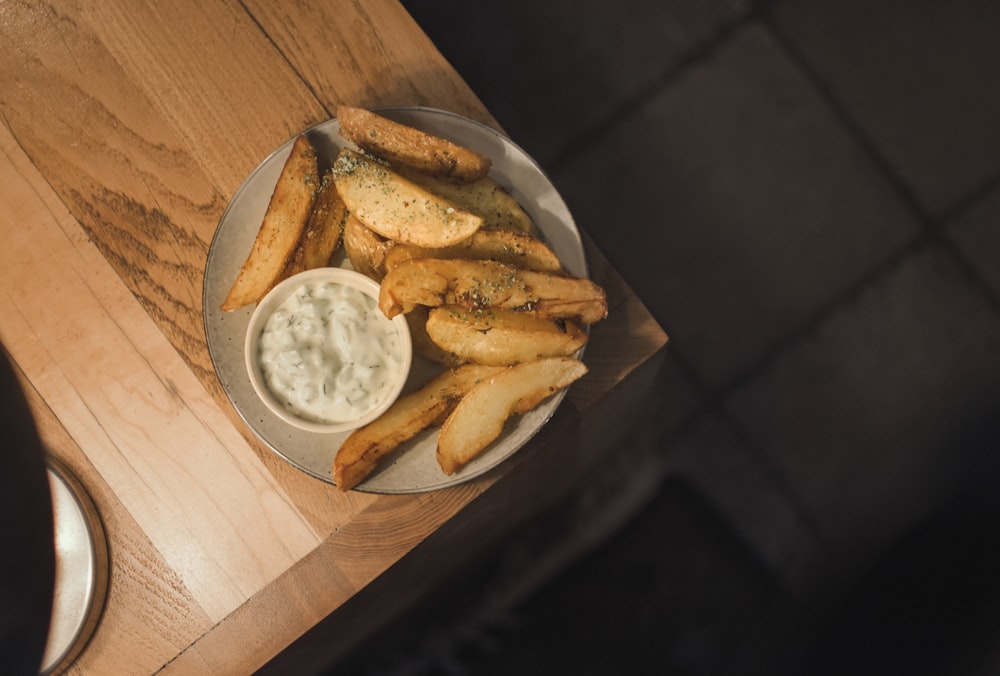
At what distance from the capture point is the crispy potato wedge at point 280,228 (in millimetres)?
1090

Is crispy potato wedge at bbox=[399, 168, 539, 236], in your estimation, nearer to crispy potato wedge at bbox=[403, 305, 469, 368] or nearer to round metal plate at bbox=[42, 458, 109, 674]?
crispy potato wedge at bbox=[403, 305, 469, 368]

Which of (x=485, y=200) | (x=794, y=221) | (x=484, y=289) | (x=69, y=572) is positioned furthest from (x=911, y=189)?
(x=69, y=572)

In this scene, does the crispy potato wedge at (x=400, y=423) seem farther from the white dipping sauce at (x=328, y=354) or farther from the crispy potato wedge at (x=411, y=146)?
the crispy potato wedge at (x=411, y=146)

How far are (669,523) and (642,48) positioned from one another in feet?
4.29

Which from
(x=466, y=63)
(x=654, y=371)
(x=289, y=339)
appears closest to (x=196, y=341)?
(x=289, y=339)

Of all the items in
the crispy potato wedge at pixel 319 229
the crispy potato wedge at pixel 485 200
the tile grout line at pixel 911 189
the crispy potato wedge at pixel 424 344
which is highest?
the crispy potato wedge at pixel 319 229

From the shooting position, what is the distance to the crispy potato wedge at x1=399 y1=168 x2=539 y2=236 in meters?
1.12

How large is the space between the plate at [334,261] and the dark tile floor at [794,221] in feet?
2.48

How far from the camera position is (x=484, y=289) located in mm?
1017

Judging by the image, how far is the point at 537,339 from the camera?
104 centimetres

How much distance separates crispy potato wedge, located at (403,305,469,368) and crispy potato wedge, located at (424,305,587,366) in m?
0.06

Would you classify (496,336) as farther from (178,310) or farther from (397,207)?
(178,310)

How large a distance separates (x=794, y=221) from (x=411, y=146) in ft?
4.22

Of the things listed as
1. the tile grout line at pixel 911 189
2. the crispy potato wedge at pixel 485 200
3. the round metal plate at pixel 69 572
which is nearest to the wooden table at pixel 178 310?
the round metal plate at pixel 69 572
